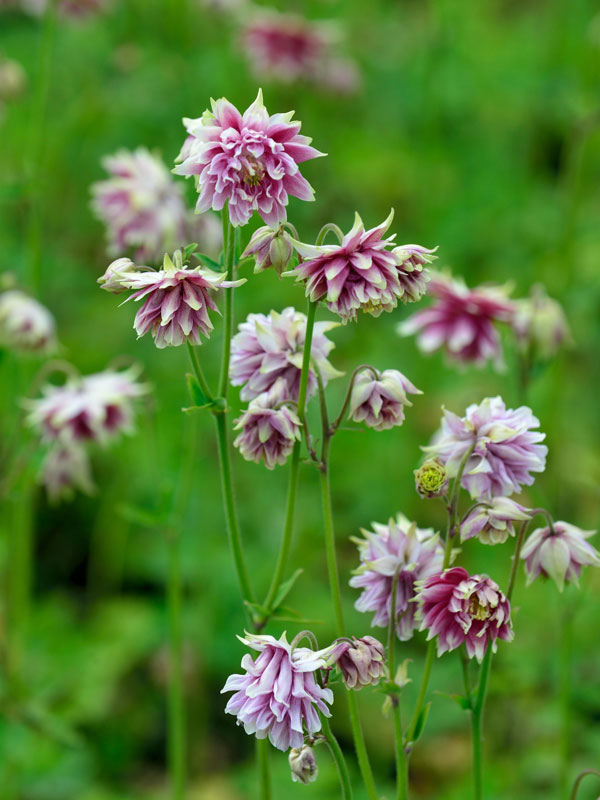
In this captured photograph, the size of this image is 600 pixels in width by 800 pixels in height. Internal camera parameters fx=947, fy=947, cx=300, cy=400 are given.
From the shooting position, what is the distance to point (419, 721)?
5.24 feet

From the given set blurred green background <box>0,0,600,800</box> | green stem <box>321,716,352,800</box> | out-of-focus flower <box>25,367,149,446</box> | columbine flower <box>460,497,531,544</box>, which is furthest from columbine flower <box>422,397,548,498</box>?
out-of-focus flower <box>25,367,149,446</box>

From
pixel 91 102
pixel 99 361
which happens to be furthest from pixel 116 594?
pixel 91 102

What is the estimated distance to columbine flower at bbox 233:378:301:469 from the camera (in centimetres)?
151

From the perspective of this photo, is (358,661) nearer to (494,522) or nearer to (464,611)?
(464,611)

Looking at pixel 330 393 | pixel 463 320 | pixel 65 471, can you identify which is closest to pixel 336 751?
pixel 463 320

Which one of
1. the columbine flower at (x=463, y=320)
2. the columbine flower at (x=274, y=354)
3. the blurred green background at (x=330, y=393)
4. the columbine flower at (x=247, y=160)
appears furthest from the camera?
the blurred green background at (x=330, y=393)

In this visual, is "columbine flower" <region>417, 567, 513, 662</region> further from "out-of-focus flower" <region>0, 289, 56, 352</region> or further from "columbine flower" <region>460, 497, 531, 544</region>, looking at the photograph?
"out-of-focus flower" <region>0, 289, 56, 352</region>

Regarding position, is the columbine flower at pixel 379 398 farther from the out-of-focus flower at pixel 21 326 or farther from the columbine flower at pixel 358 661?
the out-of-focus flower at pixel 21 326

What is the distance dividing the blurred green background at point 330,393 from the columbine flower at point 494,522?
2.88 feet

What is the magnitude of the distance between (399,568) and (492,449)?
0.80ft

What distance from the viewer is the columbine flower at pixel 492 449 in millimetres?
1499

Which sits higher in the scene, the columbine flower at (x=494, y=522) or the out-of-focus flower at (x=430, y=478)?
the out-of-focus flower at (x=430, y=478)

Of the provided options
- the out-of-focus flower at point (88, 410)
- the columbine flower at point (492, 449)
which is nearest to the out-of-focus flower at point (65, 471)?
the out-of-focus flower at point (88, 410)

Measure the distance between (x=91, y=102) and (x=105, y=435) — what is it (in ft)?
7.63
